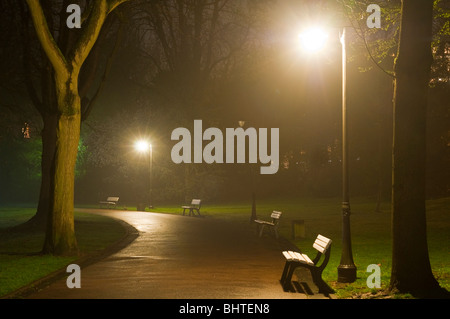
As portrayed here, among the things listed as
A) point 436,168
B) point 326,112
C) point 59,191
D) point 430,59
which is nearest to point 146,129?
point 326,112

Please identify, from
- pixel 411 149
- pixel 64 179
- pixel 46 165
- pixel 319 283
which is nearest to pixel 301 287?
pixel 319 283

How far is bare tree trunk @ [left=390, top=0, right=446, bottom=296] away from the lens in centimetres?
1127

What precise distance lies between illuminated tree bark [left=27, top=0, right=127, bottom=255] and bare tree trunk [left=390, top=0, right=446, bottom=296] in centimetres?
950

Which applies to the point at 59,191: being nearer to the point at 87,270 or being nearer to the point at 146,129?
the point at 87,270

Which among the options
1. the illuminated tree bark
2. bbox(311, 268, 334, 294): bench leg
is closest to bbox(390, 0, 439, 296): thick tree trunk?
bbox(311, 268, 334, 294): bench leg

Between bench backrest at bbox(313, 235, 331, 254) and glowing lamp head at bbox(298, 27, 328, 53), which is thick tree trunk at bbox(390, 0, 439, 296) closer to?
bench backrest at bbox(313, 235, 331, 254)

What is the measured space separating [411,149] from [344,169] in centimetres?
310

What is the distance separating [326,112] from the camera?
211 feet

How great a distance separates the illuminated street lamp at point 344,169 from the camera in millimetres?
13023

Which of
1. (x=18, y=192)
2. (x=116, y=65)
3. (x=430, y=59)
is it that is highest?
(x=116, y=65)

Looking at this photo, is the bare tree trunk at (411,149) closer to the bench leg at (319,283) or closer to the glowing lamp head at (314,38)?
the bench leg at (319,283)

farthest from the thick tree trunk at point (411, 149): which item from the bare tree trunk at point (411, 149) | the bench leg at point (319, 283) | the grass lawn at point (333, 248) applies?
the bench leg at point (319, 283)

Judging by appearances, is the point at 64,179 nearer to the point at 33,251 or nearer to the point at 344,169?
the point at 33,251
